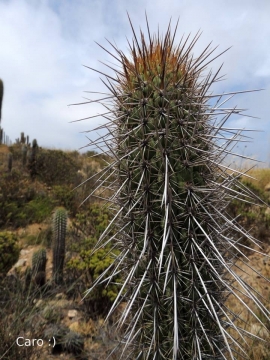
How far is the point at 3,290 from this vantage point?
12.6ft

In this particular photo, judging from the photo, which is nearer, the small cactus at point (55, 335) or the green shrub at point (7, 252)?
the small cactus at point (55, 335)

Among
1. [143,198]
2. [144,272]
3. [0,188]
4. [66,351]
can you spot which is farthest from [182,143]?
[0,188]

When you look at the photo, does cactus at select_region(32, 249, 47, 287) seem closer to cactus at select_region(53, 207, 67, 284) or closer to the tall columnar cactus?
cactus at select_region(53, 207, 67, 284)

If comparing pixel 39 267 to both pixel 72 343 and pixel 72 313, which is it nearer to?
pixel 72 313

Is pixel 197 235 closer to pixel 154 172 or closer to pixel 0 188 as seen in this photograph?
pixel 154 172

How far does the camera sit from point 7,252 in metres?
4.28

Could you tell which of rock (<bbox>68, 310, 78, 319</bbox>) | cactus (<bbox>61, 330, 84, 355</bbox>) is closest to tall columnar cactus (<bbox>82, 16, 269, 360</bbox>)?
cactus (<bbox>61, 330, 84, 355</bbox>)

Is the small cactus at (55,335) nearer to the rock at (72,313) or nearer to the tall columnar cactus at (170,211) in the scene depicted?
the rock at (72,313)

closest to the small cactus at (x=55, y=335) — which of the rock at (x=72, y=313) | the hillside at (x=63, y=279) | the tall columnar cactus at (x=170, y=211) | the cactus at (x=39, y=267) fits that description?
the hillside at (x=63, y=279)

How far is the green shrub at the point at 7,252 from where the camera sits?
4.19m

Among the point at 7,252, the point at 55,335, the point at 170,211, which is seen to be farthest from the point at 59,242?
the point at 170,211

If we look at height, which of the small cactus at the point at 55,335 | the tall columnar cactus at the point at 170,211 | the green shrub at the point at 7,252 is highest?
the tall columnar cactus at the point at 170,211

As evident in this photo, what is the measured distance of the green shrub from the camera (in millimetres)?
4188

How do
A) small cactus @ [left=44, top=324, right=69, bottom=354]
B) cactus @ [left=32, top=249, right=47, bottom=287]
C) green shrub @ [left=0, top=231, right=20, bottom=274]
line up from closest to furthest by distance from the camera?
small cactus @ [left=44, top=324, right=69, bottom=354], green shrub @ [left=0, top=231, right=20, bottom=274], cactus @ [left=32, top=249, right=47, bottom=287]
